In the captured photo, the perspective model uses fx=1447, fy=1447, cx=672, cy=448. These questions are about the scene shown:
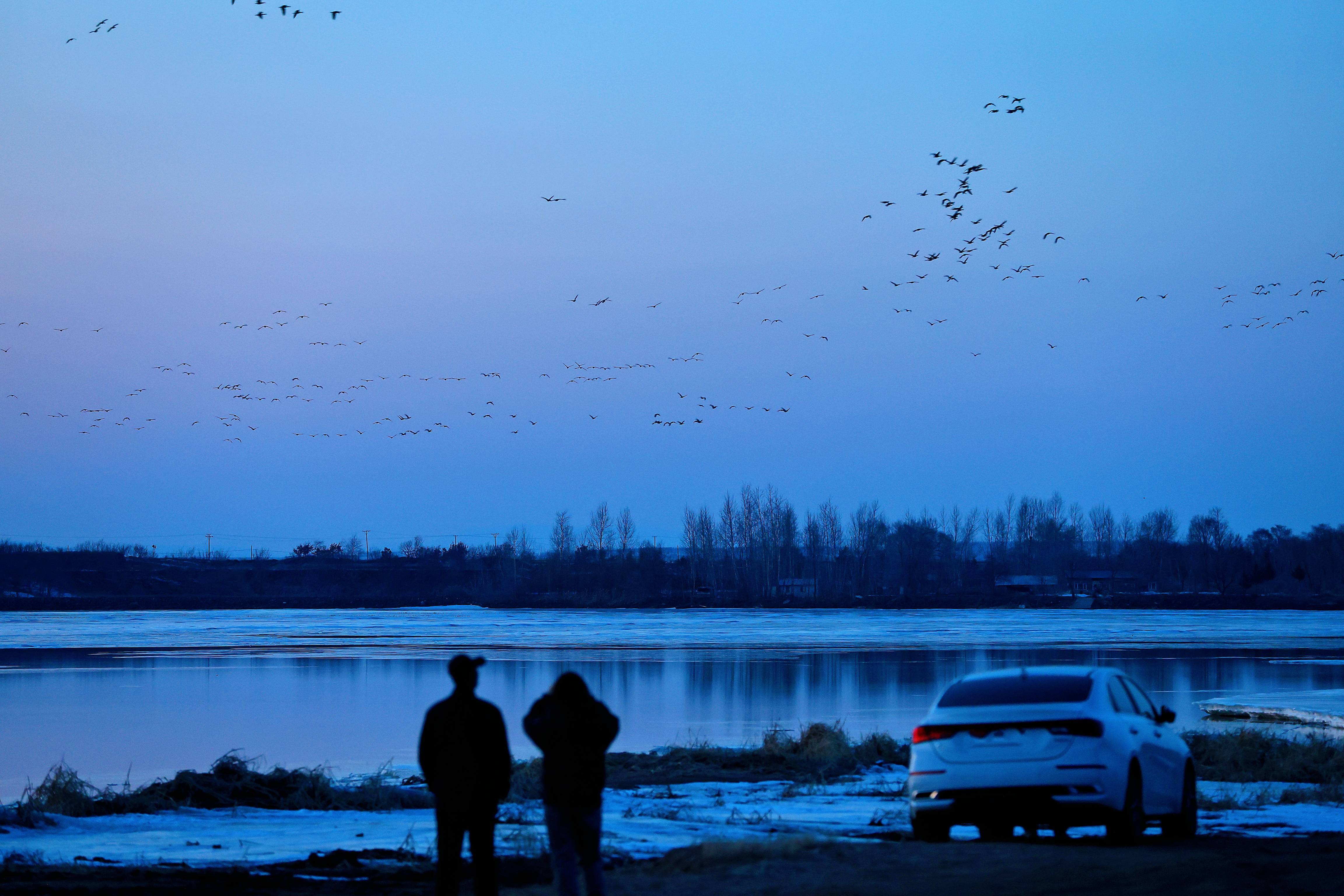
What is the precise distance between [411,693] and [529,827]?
876 inches

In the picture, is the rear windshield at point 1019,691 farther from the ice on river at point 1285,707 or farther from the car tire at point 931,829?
the ice on river at point 1285,707

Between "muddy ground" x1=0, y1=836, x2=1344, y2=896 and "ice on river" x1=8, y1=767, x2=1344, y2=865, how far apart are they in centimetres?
97

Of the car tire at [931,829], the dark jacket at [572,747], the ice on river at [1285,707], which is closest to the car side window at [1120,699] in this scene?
the car tire at [931,829]

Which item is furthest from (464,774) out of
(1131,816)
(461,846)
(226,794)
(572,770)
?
(226,794)

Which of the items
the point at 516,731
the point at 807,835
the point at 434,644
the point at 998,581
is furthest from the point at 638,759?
the point at 998,581

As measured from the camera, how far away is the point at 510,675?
4122 centimetres

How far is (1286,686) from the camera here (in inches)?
1508

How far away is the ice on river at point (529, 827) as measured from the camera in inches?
489

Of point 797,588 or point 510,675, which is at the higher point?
point 797,588

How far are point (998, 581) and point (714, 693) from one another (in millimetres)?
157507

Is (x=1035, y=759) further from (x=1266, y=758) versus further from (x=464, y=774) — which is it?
(x=1266, y=758)

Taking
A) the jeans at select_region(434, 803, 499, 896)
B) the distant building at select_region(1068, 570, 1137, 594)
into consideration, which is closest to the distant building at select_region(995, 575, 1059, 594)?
the distant building at select_region(1068, 570, 1137, 594)

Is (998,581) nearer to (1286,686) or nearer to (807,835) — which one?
(1286,686)

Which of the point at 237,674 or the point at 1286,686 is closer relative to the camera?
the point at 1286,686
